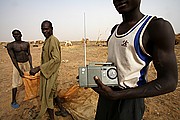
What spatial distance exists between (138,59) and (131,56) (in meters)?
0.04

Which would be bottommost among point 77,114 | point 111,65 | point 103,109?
point 77,114

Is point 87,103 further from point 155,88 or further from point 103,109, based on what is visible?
point 155,88

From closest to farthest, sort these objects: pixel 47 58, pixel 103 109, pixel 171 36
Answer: pixel 171 36, pixel 103 109, pixel 47 58

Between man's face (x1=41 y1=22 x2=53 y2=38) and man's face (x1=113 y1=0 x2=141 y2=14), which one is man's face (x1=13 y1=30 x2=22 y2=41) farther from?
man's face (x1=113 y1=0 x2=141 y2=14)

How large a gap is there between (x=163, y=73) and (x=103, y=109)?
0.54 meters

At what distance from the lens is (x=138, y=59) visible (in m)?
0.82

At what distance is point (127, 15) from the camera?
3.06ft

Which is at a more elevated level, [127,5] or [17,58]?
[127,5]

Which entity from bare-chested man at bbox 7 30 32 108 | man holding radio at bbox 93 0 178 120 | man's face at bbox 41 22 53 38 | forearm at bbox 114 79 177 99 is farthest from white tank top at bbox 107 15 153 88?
bare-chested man at bbox 7 30 32 108

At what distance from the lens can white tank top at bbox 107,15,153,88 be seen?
2.61ft

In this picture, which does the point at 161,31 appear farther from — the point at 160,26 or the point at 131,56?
the point at 131,56

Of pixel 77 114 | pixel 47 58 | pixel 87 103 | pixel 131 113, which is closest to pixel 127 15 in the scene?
pixel 131 113

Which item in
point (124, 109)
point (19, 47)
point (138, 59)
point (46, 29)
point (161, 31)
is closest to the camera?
point (161, 31)

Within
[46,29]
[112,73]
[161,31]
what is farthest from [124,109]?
[46,29]
